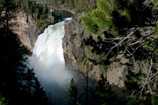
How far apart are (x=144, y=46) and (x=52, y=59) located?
2993 centimetres

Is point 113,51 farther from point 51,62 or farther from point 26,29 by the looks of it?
point 26,29

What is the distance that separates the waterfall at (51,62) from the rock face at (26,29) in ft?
7.93

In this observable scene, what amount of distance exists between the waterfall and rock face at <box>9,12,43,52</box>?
2418 mm

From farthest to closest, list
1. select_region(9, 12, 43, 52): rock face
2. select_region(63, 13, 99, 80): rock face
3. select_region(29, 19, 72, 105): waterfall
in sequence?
select_region(9, 12, 43, 52): rock face, select_region(63, 13, 99, 80): rock face, select_region(29, 19, 72, 105): waterfall

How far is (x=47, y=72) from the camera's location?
97.9 feet

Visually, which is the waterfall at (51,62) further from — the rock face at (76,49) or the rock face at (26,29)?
the rock face at (76,49)

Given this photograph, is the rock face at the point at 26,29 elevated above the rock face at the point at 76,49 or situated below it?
above

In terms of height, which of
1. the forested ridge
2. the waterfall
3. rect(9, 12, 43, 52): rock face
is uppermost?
rect(9, 12, 43, 52): rock face

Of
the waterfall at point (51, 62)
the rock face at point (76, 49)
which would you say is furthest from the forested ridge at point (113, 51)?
the rock face at point (76, 49)

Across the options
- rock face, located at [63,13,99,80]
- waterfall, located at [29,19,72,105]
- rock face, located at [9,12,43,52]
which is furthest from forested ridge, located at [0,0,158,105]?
rock face, located at [9,12,43,52]

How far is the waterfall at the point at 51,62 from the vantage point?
990 inches

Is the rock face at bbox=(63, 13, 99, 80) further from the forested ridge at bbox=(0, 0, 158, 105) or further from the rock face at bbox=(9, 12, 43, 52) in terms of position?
the rock face at bbox=(9, 12, 43, 52)

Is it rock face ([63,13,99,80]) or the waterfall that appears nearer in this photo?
the waterfall

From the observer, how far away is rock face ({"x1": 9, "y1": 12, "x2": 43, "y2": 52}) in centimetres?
3781
